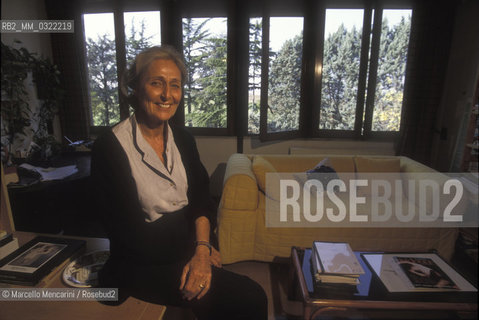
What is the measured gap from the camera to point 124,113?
3473mm

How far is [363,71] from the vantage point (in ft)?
10.6

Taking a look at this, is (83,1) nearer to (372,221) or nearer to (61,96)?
(61,96)

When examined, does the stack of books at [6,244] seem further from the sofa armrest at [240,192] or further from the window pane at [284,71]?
the window pane at [284,71]

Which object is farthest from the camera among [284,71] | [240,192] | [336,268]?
[284,71]

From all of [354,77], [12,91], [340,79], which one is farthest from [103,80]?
[354,77]

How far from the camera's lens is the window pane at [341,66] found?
320cm

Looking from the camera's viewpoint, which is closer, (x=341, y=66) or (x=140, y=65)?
(x=140, y=65)

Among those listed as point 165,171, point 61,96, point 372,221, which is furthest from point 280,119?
point 61,96

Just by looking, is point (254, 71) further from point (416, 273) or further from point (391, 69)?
point (416, 273)

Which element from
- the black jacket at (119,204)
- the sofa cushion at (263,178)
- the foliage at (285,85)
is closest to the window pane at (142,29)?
the foliage at (285,85)

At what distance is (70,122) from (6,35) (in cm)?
111

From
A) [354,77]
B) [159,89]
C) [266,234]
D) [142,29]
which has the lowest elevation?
[266,234]

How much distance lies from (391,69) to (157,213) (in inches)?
132

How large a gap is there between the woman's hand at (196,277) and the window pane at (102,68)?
308 centimetres
